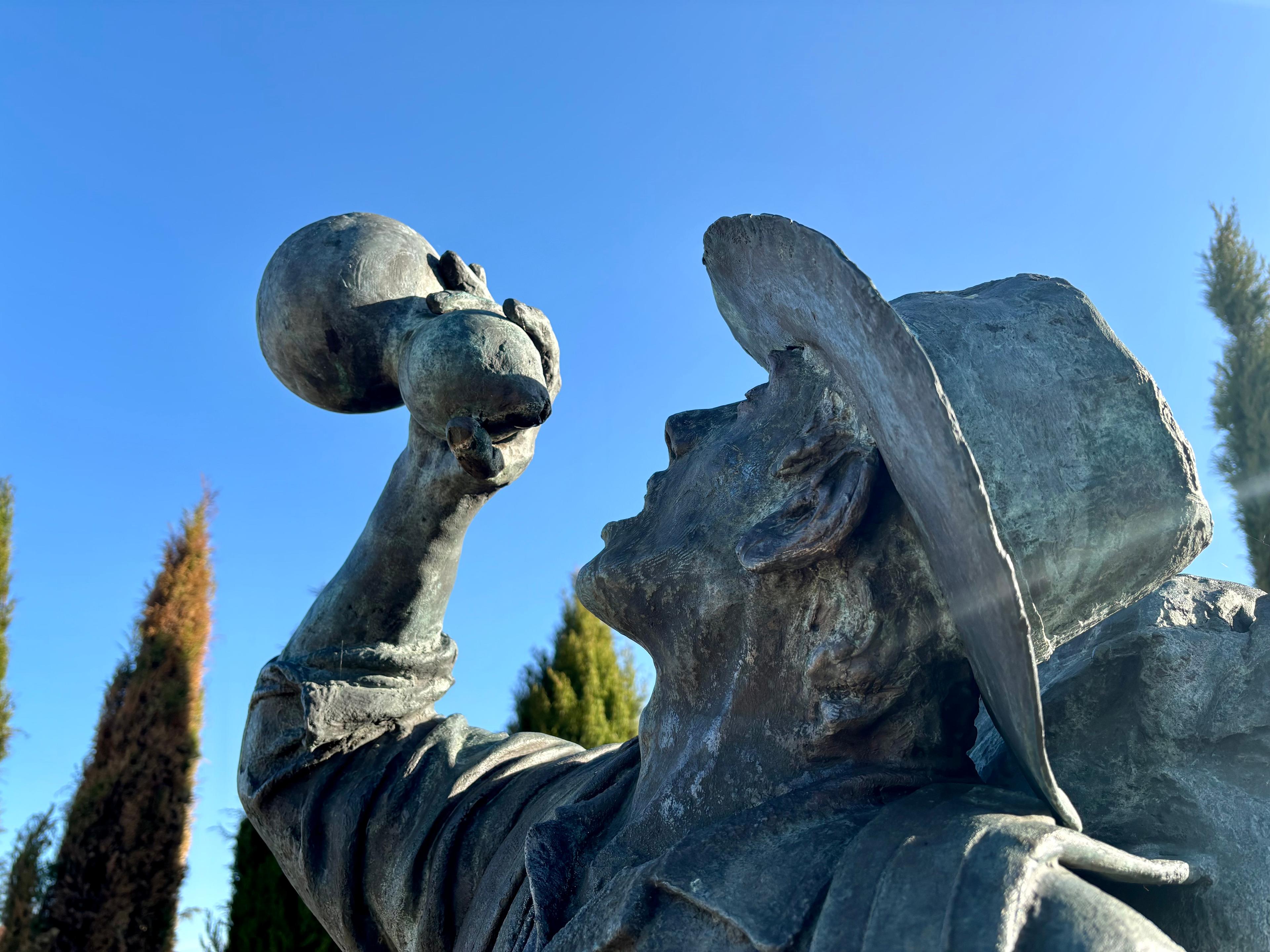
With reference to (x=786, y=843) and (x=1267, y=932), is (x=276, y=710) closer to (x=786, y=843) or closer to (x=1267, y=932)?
(x=786, y=843)

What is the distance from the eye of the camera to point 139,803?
801cm

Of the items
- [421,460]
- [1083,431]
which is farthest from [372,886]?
[1083,431]

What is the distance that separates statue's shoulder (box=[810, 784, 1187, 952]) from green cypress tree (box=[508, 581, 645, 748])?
5.74m

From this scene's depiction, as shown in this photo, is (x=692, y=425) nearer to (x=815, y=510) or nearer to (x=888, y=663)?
(x=815, y=510)

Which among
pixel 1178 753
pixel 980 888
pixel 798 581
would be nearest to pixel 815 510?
pixel 798 581

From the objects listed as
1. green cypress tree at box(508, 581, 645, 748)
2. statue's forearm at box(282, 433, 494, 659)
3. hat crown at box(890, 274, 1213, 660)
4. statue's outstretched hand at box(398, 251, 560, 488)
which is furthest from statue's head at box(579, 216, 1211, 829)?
green cypress tree at box(508, 581, 645, 748)

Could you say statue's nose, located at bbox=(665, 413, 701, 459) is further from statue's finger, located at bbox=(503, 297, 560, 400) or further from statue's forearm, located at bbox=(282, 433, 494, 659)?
statue's forearm, located at bbox=(282, 433, 494, 659)

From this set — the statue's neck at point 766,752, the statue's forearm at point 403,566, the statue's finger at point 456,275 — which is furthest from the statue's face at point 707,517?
the statue's finger at point 456,275

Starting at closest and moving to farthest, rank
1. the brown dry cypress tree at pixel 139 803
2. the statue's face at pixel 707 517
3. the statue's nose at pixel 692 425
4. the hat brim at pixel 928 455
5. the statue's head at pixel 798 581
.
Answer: the hat brim at pixel 928 455 → the statue's head at pixel 798 581 → the statue's face at pixel 707 517 → the statue's nose at pixel 692 425 → the brown dry cypress tree at pixel 139 803

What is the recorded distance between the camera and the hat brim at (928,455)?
4.55 ft

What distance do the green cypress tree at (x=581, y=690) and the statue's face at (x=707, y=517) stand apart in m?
5.27

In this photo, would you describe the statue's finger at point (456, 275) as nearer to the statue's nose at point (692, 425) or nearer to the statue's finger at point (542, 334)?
the statue's finger at point (542, 334)

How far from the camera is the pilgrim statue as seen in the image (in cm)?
141

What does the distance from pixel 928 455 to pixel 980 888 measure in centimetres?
54
